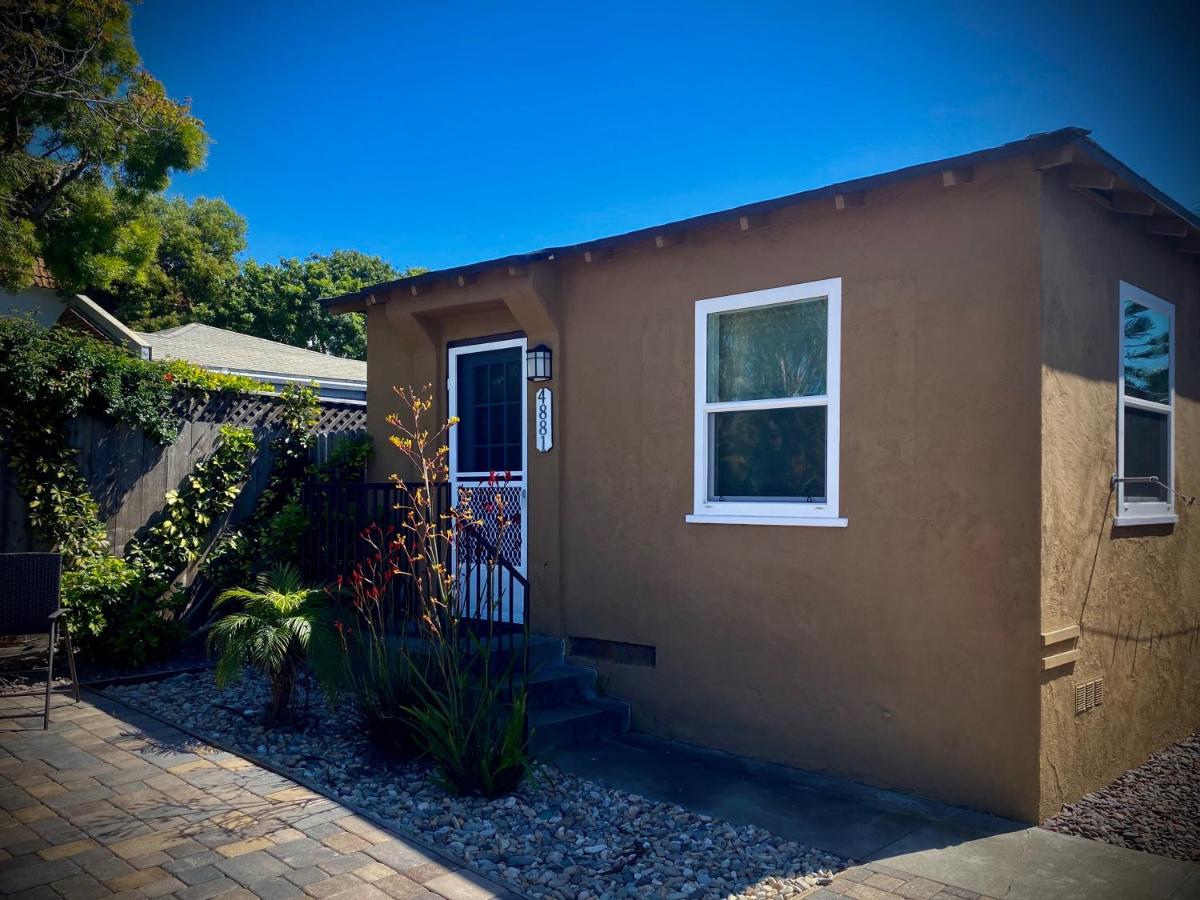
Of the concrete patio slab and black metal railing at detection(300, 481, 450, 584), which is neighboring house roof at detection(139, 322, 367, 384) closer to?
black metal railing at detection(300, 481, 450, 584)

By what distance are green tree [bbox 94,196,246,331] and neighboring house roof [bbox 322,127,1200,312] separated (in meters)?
19.3

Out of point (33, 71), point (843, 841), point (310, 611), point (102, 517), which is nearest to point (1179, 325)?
point (843, 841)

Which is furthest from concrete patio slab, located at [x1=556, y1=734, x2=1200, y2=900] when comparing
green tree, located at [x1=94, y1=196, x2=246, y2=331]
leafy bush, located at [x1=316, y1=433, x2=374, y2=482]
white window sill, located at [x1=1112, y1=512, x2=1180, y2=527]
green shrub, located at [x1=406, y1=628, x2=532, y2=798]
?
green tree, located at [x1=94, y1=196, x2=246, y2=331]

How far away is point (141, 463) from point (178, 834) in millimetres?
4434

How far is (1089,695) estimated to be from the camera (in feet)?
16.5

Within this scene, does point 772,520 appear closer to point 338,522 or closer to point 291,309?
point 338,522

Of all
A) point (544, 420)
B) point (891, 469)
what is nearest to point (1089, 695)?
point (891, 469)

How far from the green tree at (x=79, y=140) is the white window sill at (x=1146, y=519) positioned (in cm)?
953

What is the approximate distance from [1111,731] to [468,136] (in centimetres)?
1024

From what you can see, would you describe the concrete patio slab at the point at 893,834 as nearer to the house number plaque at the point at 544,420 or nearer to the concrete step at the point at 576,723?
the concrete step at the point at 576,723

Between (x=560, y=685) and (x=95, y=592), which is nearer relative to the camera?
(x=560, y=685)

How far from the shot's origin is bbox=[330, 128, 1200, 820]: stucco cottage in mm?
4699

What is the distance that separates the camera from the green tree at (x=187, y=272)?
77.4 ft

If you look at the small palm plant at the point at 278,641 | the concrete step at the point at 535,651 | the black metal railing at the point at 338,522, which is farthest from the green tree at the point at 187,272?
the concrete step at the point at 535,651
